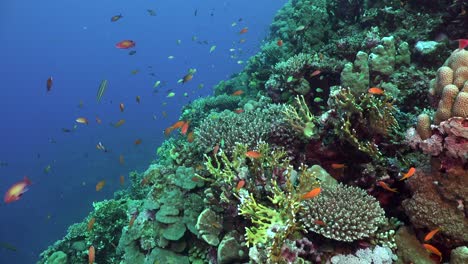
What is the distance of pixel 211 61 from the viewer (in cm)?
12338

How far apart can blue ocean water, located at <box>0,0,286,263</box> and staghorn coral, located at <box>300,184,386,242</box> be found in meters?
33.1

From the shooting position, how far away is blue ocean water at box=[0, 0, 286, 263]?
129ft

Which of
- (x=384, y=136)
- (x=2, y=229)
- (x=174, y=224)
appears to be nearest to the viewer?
(x=384, y=136)

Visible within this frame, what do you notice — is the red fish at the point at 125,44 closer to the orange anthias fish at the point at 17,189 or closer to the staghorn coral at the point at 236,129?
the staghorn coral at the point at 236,129

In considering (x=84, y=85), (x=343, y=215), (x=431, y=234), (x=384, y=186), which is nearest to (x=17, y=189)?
(x=343, y=215)

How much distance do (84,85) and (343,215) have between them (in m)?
132

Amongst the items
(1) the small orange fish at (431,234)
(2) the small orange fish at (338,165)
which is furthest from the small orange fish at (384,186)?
(1) the small orange fish at (431,234)

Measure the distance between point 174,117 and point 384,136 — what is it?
6825 cm

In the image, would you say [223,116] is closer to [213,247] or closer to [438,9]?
[213,247]

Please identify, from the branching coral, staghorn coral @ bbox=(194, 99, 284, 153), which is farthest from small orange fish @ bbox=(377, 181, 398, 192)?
staghorn coral @ bbox=(194, 99, 284, 153)

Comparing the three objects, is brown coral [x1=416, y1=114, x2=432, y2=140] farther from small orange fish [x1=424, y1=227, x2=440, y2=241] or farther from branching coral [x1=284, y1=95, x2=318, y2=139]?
branching coral [x1=284, y1=95, x2=318, y2=139]

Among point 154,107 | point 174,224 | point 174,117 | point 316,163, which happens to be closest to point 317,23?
point 316,163

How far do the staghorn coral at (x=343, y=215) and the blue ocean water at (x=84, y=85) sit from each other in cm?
3313

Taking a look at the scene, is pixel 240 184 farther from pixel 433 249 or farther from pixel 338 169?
pixel 433 249
